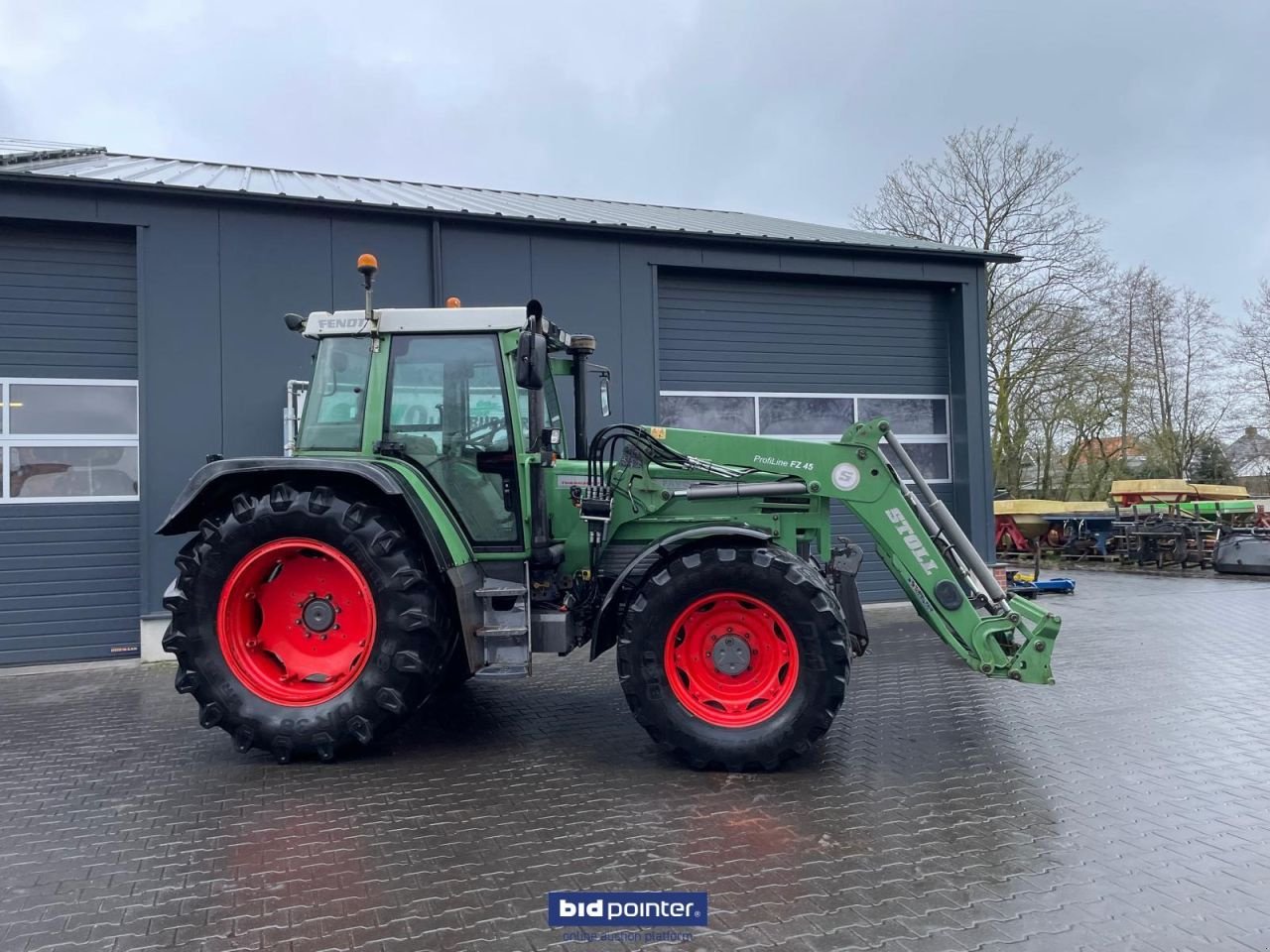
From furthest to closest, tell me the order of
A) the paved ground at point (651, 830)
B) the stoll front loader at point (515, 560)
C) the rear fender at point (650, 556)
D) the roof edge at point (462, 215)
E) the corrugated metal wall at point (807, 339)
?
the corrugated metal wall at point (807, 339)
the roof edge at point (462, 215)
the rear fender at point (650, 556)
the stoll front loader at point (515, 560)
the paved ground at point (651, 830)

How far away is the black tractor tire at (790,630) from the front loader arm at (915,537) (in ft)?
2.26

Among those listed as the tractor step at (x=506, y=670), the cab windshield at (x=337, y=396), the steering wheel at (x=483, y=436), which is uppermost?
the cab windshield at (x=337, y=396)

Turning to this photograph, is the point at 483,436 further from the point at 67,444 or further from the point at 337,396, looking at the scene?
the point at 67,444

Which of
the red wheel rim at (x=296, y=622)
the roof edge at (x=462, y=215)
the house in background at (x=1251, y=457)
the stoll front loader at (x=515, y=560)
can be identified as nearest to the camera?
the stoll front loader at (x=515, y=560)

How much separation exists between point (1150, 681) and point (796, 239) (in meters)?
5.92

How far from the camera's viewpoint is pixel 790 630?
4441 mm

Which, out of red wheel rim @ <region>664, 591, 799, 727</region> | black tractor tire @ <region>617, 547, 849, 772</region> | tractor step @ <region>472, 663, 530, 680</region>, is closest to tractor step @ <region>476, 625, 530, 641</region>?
tractor step @ <region>472, 663, 530, 680</region>

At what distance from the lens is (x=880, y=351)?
1091 centimetres

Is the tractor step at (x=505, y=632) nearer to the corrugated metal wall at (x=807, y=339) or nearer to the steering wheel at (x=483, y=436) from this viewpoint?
the steering wheel at (x=483, y=436)

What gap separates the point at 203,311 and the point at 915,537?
22.9 feet

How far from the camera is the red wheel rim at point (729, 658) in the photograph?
14.8ft

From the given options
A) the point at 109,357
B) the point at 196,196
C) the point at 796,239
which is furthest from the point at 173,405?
the point at 796,239

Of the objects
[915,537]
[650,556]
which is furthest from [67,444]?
[915,537]

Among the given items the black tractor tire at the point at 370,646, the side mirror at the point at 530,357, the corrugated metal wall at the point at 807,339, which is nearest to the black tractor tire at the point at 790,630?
the black tractor tire at the point at 370,646
